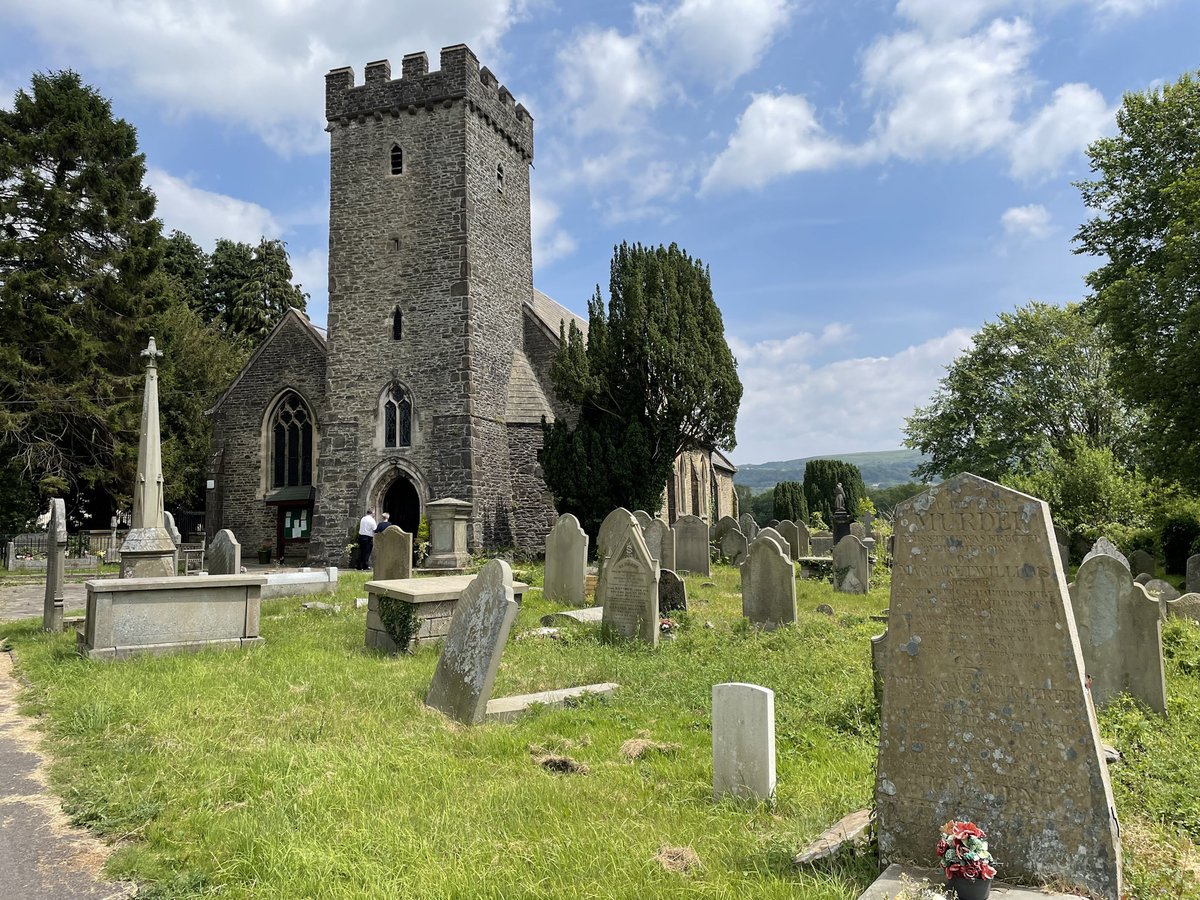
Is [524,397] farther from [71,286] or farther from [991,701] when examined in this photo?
[991,701]

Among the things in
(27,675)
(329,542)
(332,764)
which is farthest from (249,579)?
(329,542)

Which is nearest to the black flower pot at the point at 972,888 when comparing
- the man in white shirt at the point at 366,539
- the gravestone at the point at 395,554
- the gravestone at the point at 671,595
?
the gravestone at the point at 671,595

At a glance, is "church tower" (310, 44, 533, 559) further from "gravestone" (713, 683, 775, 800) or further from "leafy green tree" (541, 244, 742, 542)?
"gravestone" (713, 683, 775, 800)

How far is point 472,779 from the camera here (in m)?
4.07

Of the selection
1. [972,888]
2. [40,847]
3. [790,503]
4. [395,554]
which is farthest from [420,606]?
[790,503]

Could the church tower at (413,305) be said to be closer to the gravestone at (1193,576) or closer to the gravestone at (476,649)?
the gravestone at (476,649)

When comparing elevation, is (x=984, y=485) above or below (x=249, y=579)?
above

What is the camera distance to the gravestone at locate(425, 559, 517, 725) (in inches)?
208

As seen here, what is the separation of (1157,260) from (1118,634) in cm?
1598

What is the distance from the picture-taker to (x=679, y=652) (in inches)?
297

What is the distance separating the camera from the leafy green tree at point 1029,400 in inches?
1163

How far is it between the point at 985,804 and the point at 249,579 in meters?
7.25

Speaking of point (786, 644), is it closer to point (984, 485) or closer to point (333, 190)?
point (984, 485)

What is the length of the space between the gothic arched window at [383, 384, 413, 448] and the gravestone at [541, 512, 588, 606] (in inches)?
394
